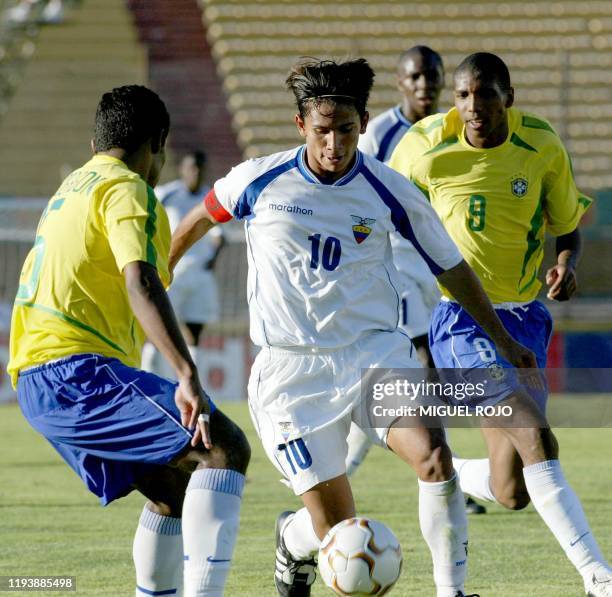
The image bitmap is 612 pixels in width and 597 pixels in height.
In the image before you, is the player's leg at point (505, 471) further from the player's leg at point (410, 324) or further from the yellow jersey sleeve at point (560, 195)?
the player's leg at point (410, 324)

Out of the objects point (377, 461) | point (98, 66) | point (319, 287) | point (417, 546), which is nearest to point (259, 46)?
point (98, 66)

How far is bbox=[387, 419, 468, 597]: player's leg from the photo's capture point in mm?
4660

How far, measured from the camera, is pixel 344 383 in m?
4.70

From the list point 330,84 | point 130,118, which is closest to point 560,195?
point 330,84

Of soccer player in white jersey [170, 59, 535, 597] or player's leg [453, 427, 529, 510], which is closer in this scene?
soccer player in white jersey [170, 59, 535, 597]

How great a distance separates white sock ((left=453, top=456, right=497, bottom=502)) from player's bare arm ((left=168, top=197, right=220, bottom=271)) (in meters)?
2.01

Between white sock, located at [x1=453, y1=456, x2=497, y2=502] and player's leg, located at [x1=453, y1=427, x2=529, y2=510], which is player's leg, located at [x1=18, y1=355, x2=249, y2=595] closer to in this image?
player's leg, located at [x1=453, y1=427, x2=529, y2=510]

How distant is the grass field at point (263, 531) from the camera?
570 centimetres

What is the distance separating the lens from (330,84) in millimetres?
4695

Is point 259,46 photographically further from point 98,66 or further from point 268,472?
point 268,472

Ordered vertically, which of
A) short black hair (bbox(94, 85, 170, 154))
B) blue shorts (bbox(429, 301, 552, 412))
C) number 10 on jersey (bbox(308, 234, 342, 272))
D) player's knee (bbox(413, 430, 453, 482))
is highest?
short black hair (bbox(94, 85, 170, 154))

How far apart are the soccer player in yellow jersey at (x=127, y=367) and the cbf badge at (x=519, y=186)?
1.82 m

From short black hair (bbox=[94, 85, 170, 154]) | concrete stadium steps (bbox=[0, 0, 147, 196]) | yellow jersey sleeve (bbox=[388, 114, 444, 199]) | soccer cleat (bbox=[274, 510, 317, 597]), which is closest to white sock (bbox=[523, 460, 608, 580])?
soccer cleat (bbox=[274, 510, 317, 597])

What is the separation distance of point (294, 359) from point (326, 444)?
0.33 meters
